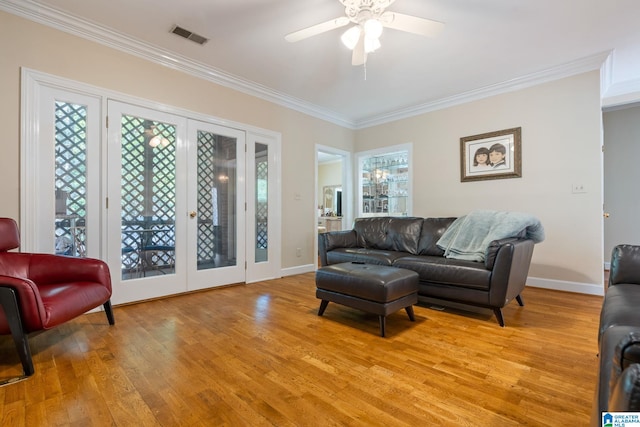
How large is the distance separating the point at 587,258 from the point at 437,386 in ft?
9.87

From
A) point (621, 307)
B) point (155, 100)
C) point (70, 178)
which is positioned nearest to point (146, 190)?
point (70, 178)

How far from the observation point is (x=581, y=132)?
337 cm

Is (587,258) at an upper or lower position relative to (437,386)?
upper

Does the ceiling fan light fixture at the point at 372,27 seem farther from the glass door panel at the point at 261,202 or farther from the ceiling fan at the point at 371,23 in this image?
the glass door panel at the point at 261,202

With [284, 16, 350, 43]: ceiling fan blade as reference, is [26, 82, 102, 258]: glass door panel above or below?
below

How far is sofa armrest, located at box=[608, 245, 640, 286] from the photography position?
1804 millimetres

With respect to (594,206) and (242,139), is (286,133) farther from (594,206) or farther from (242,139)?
(594,206)

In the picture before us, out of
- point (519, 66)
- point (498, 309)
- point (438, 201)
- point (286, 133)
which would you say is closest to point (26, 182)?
point (286, 133)

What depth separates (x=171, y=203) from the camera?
331 cm

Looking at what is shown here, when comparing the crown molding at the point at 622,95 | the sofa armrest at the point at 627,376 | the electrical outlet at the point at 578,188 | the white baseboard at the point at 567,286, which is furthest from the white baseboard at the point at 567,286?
the sofa armrest at the point at 627,376

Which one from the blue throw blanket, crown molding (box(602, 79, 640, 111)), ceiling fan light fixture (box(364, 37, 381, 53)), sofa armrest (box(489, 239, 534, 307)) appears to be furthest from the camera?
crown molding (box(602, 79, 640, 111))

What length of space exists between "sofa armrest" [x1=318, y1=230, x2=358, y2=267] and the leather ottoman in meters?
1.17

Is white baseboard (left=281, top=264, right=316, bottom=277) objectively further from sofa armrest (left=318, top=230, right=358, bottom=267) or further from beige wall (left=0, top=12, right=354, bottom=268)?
sofa armrest (left=318, top=230, right=358, bottom=267)

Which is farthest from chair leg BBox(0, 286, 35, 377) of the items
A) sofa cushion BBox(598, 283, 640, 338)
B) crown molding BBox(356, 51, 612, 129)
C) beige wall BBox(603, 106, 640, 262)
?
beige wall BBox(603, 106, 640, 262)
